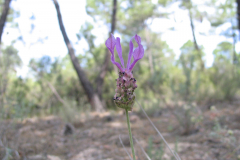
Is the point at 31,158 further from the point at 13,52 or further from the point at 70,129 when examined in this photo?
the point at 13,52

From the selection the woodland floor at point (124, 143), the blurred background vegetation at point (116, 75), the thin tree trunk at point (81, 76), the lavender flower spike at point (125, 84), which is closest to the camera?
the lavender flower spike at point (125, 84)

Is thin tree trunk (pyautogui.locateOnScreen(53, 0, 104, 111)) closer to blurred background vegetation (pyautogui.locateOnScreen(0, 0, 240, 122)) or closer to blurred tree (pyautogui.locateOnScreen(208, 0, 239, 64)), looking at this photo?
blurred background vegetation (pyautogui.locateOnScreen(0, 0, 240, 122))

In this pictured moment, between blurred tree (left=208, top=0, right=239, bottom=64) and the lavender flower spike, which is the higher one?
blurred tree (left=208, top=0, right=239, bottom=64)

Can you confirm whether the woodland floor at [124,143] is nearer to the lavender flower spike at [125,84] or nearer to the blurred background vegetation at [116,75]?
the blurred background vegetation at [116,75]

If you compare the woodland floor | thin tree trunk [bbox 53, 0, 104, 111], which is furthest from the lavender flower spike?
thin tree trunk [bbox 53, 0, 104, 111]

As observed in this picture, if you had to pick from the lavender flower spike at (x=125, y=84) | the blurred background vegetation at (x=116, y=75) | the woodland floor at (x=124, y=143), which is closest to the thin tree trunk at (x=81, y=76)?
the blurred background vegetation at (x=116, y=75)

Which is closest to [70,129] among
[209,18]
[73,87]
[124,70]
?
[124,70]

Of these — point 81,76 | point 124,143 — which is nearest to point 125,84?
point 124,143

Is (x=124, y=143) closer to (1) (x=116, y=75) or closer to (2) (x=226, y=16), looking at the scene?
(1) (x=116, y=75)

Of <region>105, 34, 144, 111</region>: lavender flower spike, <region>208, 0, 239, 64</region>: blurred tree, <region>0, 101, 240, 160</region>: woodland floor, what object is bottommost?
<region>0, 101, 240, 160</region>: woodland floor
